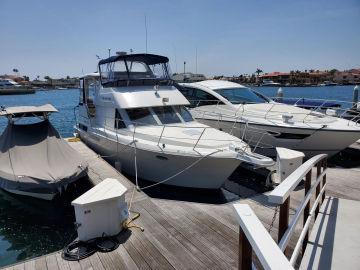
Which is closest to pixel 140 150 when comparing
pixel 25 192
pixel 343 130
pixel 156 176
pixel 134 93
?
pixel 156 176

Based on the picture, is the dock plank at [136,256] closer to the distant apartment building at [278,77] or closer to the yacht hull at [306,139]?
the yacht hull at [306,139]

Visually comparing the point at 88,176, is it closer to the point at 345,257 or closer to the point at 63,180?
the point at 63,180

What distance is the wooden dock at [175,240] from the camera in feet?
12.3

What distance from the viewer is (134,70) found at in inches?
389

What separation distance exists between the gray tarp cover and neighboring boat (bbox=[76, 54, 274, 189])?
1.48 meters

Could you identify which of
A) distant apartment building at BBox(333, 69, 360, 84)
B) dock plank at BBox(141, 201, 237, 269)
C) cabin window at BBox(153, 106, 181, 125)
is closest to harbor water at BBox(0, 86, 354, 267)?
dock plank at BBox(141, 201, 237, 269)

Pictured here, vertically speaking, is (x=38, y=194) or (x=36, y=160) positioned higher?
(x=36, y=160)

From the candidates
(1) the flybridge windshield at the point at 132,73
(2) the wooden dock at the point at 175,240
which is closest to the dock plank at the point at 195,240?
(2) the wooden dock at the point at 175,240

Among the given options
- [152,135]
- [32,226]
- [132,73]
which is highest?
[132,73]

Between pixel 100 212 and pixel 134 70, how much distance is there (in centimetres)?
657

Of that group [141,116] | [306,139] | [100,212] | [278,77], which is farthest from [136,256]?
[278,77]

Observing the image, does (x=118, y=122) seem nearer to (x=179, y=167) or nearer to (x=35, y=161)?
(x=35, y=161)

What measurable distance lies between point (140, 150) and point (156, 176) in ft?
2.65

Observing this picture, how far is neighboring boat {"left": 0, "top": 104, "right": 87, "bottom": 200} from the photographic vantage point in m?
6.39
